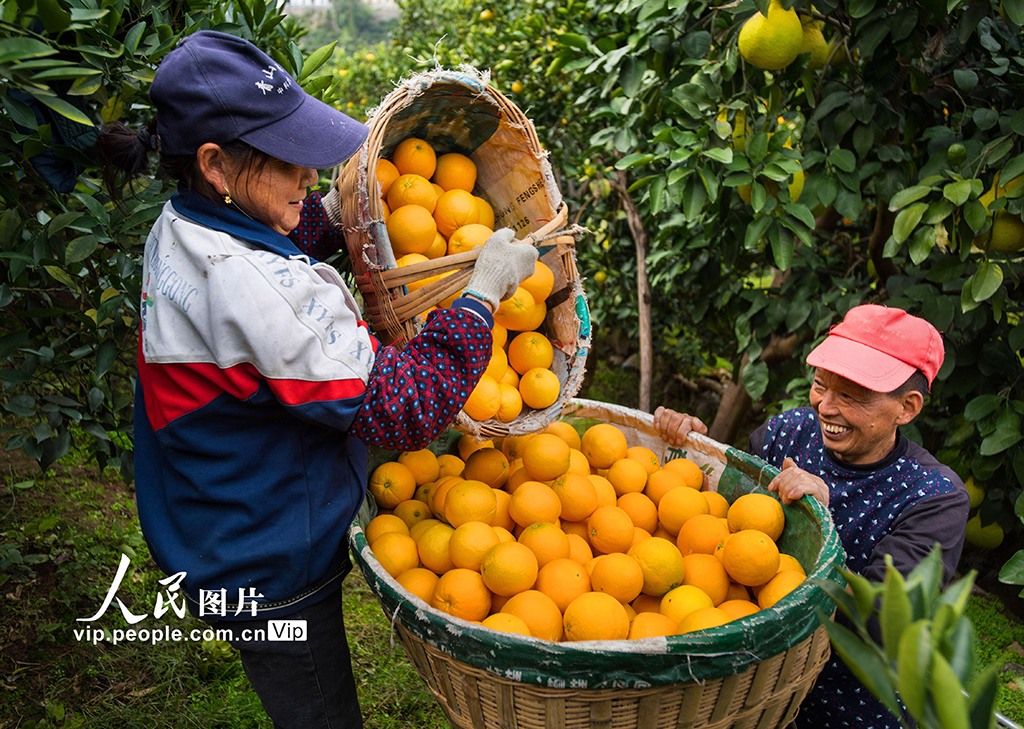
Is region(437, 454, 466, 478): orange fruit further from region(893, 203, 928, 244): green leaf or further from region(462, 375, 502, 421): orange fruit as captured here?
region(893, 203, 928, 244): green leaf

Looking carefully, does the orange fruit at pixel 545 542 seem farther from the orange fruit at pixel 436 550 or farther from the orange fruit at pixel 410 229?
the orange fruit at pixel 410 229

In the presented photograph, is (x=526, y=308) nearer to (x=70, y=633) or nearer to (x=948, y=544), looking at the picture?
(x=948, y=544)

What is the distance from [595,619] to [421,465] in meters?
0.61

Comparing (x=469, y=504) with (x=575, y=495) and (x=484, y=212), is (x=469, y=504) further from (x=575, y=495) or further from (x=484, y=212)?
(x=484, y=212)

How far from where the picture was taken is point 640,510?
1762mm

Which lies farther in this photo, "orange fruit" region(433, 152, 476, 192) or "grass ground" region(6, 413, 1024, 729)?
"grass ground" region(6, 413, 1024, 729)

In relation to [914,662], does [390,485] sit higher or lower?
lower

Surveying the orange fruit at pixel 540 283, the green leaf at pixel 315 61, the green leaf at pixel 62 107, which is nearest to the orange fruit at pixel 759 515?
the orange fruit at pixel 540 283

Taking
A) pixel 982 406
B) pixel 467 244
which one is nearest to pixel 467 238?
pixel 467 244

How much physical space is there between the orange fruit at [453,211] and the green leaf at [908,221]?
3.87 ft

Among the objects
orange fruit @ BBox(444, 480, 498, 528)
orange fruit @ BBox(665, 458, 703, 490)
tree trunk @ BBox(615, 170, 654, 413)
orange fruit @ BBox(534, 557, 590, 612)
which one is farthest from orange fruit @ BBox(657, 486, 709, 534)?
tree trunk @ BBox(615, 170, 654, 413)

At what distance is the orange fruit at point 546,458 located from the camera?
5.68 ft

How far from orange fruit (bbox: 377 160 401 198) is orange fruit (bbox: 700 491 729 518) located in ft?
3.49

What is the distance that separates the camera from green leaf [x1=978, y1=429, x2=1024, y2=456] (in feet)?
7.16
